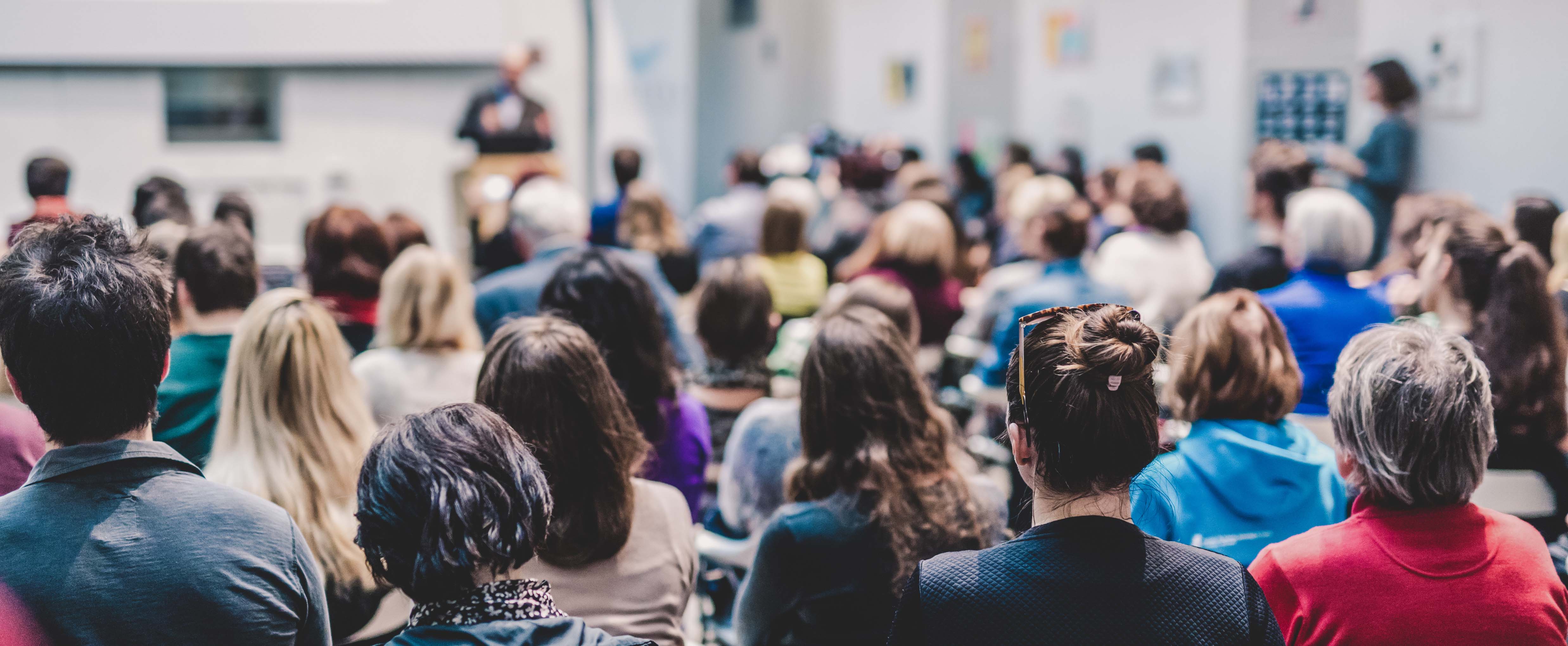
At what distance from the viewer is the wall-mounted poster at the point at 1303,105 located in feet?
23.1

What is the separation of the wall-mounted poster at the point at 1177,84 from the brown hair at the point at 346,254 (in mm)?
5619

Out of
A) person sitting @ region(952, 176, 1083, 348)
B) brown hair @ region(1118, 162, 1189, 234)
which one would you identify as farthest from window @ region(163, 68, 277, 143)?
brown hair @ region(1118, 162, 1189, 234)

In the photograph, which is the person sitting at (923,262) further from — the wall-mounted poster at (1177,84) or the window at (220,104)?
the window at (220,104)

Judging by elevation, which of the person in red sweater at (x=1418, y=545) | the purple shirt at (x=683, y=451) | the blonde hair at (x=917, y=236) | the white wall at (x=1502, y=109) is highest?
the white wall at (x=1502, y=109)

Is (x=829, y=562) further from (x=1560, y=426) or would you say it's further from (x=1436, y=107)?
(x=1436, y=107)

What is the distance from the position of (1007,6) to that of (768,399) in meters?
8.51

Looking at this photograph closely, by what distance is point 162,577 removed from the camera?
1550 millimetres

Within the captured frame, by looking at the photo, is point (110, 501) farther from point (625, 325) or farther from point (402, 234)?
point (402, 234)

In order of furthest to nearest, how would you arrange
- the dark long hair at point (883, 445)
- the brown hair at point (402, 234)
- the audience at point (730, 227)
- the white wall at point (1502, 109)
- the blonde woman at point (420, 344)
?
the audience at point (730, 227) < the white wall at point (1502, 109) < the brown hair at point (402, 234) < the blonde woman at point (420, 344) < the dark long hair at point (883, 445)

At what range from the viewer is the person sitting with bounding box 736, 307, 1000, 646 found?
222cm

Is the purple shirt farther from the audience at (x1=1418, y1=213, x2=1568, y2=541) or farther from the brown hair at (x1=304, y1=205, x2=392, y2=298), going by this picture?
the audience at (x1=1418, y1=213, x2=1568, y2=541)

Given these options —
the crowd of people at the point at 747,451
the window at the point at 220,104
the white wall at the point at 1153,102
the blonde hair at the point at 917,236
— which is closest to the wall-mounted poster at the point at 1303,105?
the white wall at the point at 1153,102

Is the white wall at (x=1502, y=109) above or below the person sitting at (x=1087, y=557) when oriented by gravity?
above

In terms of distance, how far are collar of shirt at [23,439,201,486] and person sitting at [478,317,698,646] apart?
2.10 feet
